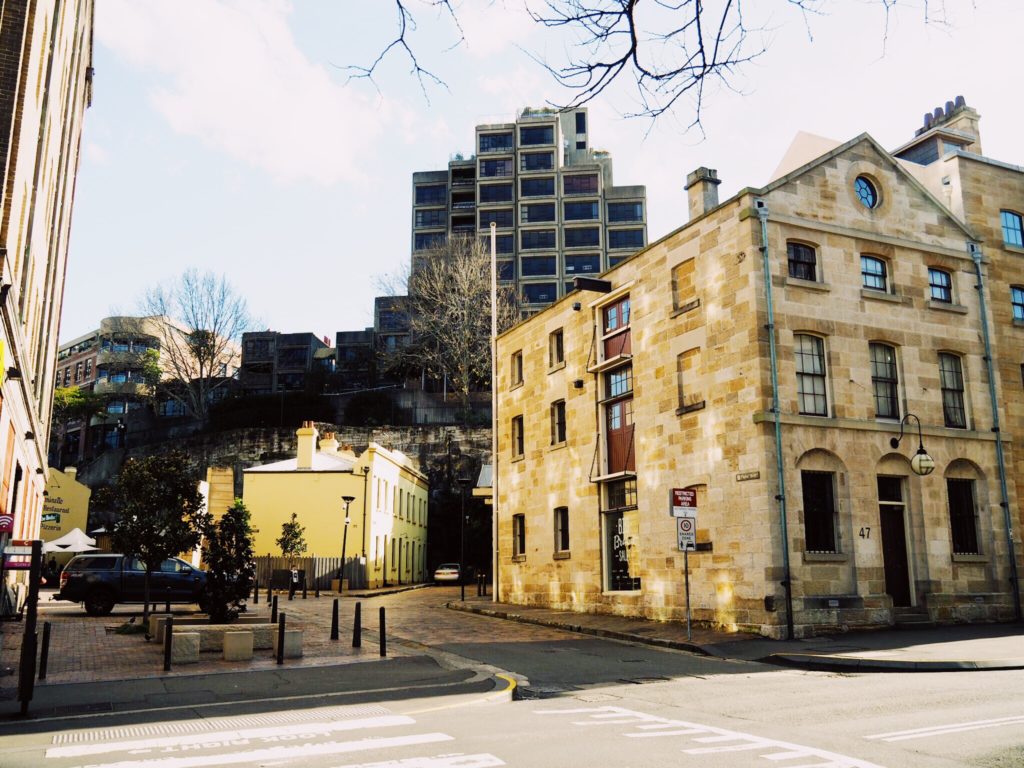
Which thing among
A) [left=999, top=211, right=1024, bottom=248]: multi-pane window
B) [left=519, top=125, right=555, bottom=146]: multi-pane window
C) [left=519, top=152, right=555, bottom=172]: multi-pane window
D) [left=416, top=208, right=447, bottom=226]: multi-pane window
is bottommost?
[left=999, top=211, right=1024, bottom=248]: multi-pane window

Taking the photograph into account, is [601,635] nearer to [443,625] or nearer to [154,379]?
[443,625]

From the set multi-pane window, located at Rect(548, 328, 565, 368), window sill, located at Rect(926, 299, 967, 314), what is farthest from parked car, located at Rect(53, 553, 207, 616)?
window sill, located at Rect(926, 299, 967, 314)

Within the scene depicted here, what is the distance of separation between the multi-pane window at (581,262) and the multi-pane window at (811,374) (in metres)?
63.0

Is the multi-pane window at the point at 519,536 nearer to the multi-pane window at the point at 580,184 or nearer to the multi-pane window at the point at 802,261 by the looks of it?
the multi-pane window at the point at 802,261

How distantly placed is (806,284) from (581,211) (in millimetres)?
66097

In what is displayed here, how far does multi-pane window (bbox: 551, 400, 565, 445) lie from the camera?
2765 cm

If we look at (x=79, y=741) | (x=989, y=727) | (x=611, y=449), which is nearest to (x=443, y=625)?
(x=611, y=449)

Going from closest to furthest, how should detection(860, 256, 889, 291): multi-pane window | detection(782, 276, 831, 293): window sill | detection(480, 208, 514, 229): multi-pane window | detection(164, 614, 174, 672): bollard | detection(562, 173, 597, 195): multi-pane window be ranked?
detection(164, 614, 174, 672): bollard → detection(782, 276, 831, 293): window sill → detection(860, 256, 889, 291): multi-pane window → detection(562, 173, 597, 195): multi-pane window → detection(480, 208, 514, 229): multi-pane window

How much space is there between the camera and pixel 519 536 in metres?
29.4

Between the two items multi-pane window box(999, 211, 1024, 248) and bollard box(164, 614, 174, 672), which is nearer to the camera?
bollard box(164, 614, 174, 672)

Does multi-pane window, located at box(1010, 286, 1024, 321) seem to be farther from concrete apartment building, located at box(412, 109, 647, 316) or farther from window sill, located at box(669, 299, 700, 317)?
concrete apartment building, located at box(412, 109, 647, 316)

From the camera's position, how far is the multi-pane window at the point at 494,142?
87.4m

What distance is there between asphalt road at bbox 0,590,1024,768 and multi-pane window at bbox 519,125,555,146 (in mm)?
78619

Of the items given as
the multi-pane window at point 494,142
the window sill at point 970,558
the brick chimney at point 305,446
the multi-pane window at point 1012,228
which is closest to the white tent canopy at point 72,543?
the brick chimney at point 305,446
